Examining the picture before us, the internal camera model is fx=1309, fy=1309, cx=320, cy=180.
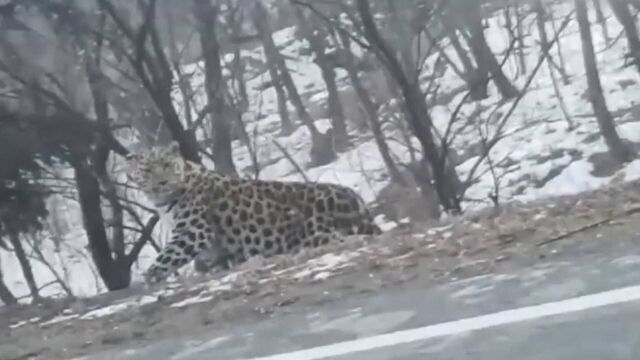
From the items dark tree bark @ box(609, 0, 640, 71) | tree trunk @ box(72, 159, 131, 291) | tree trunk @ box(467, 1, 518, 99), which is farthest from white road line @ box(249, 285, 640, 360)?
dark tree bark @ box(609, 0, 640, 71)

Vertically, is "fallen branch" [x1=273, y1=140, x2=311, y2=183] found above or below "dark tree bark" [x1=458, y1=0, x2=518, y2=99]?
below

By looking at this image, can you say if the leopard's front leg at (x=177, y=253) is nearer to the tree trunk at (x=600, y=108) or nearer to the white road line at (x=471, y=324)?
the white road line at (x=471, y=324)

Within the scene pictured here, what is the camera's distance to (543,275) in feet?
20.1

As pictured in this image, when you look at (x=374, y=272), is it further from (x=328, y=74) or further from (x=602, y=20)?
(x=602, y=20)

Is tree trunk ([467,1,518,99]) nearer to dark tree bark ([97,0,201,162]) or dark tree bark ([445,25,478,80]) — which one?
dark tree bark ([445,25,478,80])

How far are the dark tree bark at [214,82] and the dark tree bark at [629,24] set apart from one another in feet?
25.1

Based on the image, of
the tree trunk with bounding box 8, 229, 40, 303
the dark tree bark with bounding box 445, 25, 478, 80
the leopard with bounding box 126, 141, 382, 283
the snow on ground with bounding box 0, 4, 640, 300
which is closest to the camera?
the leopard with bounding box 126, 141, 382, 283

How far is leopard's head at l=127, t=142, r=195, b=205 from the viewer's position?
11273 mm

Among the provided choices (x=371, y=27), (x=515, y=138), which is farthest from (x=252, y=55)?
(x=371, y=27)

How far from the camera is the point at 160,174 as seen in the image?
11.4 m

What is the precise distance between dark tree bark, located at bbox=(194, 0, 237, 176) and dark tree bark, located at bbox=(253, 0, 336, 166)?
2012 millimetres

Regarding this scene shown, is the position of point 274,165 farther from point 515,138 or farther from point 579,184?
point 579,184

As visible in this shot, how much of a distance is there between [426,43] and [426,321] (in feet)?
66.4

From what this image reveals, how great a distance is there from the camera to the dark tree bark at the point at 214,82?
20.7 metres
